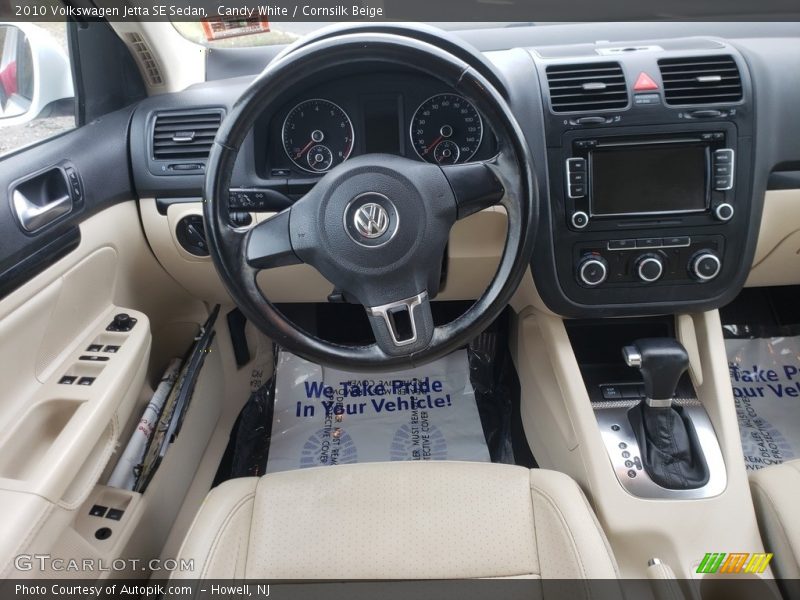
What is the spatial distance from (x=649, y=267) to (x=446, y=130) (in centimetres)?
52

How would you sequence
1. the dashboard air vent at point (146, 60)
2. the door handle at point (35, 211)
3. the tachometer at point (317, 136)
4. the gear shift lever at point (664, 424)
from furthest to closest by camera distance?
1. the dashboard air vent at point (146, 60)
2. the tachometer at point (317, 136)
3. the gear shift lever at point (664, 424)
4. the door handle at point (35, 211)

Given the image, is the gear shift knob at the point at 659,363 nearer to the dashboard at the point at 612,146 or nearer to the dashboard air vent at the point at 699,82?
the dashboard at the point at 612,146

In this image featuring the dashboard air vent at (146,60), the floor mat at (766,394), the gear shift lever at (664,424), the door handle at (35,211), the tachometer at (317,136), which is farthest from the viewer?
the floor mat at (766,394)

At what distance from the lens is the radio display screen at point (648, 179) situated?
1199 millimetres

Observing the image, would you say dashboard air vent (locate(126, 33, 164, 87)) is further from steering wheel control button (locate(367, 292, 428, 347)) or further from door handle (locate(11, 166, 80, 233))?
steering wheel control button (locate(367, 292, 428, 347))

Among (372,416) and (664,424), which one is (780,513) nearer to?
(664,424)

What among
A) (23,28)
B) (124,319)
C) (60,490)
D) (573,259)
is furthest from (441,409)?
(23,28)

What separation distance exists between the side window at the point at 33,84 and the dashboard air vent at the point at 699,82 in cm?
130

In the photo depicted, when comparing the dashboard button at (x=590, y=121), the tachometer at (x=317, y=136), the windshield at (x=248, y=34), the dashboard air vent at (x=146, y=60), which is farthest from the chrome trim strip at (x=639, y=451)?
the dashboard air vent at (x=146, y=60)

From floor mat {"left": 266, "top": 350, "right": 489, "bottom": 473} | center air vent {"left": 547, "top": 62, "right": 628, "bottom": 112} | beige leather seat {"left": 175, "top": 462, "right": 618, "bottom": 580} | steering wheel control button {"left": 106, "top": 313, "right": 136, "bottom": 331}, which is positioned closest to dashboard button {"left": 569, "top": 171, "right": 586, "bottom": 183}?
center air vent {"left": 547, "top": 62, "right": 628, "bottom": 112}

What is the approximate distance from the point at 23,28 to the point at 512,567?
1.44m

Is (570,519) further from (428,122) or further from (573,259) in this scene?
(428,122)

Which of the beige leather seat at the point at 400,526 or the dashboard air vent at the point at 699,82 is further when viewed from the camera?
the dashboard air vent at the point at 699,82

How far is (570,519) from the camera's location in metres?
0.96
